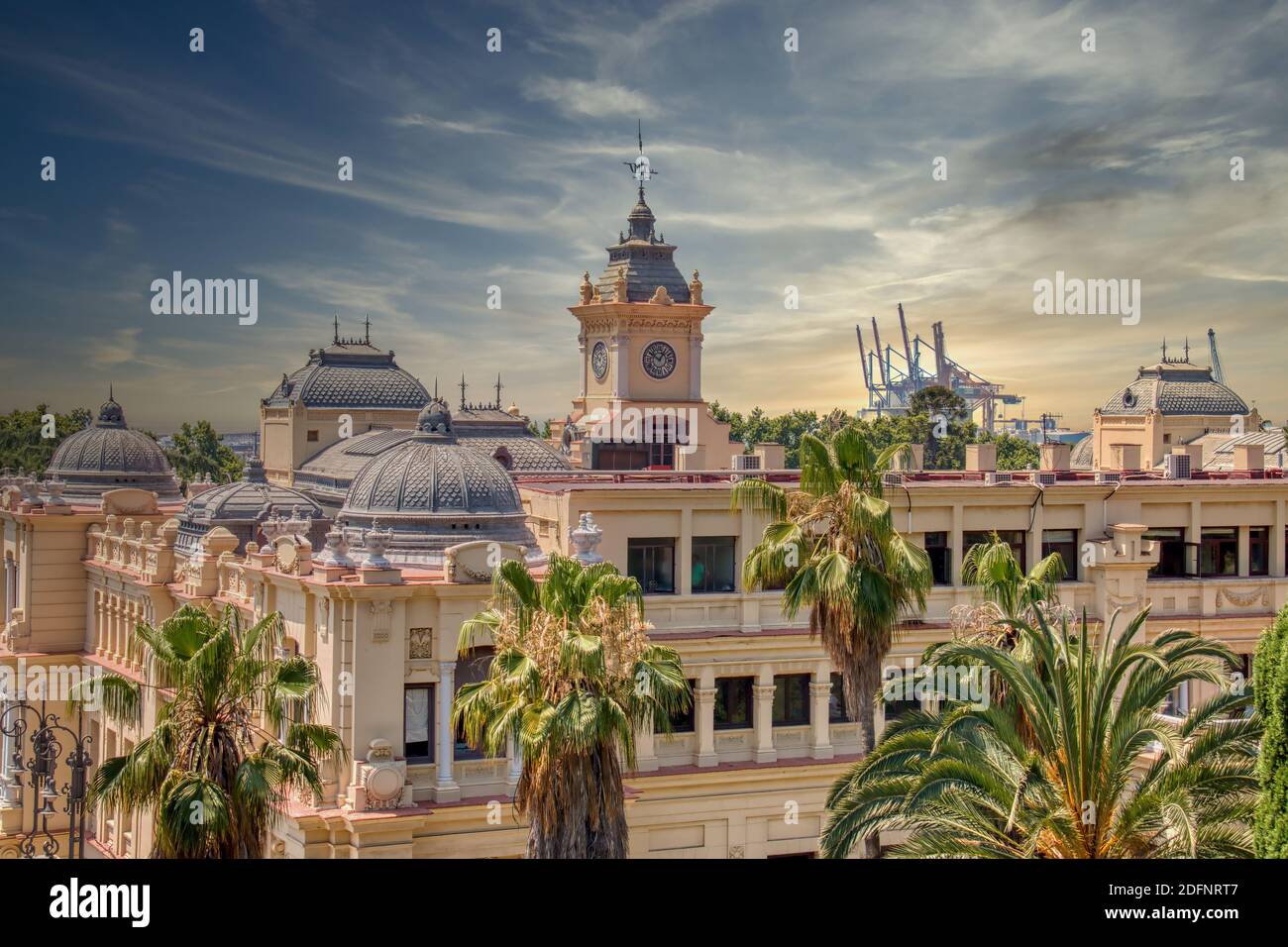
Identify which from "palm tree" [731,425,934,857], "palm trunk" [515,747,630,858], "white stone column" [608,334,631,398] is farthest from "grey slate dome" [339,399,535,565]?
"white stone column" [608,334,631,398]

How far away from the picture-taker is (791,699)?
43250mm

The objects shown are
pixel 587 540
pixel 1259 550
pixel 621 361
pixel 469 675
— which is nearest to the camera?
pixel 587 540

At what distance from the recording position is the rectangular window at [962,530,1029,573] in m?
46.3

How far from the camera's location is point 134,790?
26297mm

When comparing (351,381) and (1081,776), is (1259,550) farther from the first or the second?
(351,381)

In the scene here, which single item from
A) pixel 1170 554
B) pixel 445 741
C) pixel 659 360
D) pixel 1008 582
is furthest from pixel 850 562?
pixel 659 360

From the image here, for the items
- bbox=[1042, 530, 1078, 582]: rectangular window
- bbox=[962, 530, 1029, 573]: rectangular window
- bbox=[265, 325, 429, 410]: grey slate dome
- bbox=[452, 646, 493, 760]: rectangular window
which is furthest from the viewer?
bbox=[265, 325, 429, 410]: grey slate dome

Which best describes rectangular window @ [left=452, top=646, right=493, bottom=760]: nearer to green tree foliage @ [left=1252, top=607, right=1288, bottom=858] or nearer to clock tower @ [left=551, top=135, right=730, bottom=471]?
green tree foliage @ [left=1252, top=607, right=1288, bottom=858]

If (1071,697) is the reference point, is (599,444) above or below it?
above

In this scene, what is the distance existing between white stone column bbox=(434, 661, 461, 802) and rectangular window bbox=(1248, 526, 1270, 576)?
26.9 m

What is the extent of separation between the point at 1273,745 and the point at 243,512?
1421 inches
